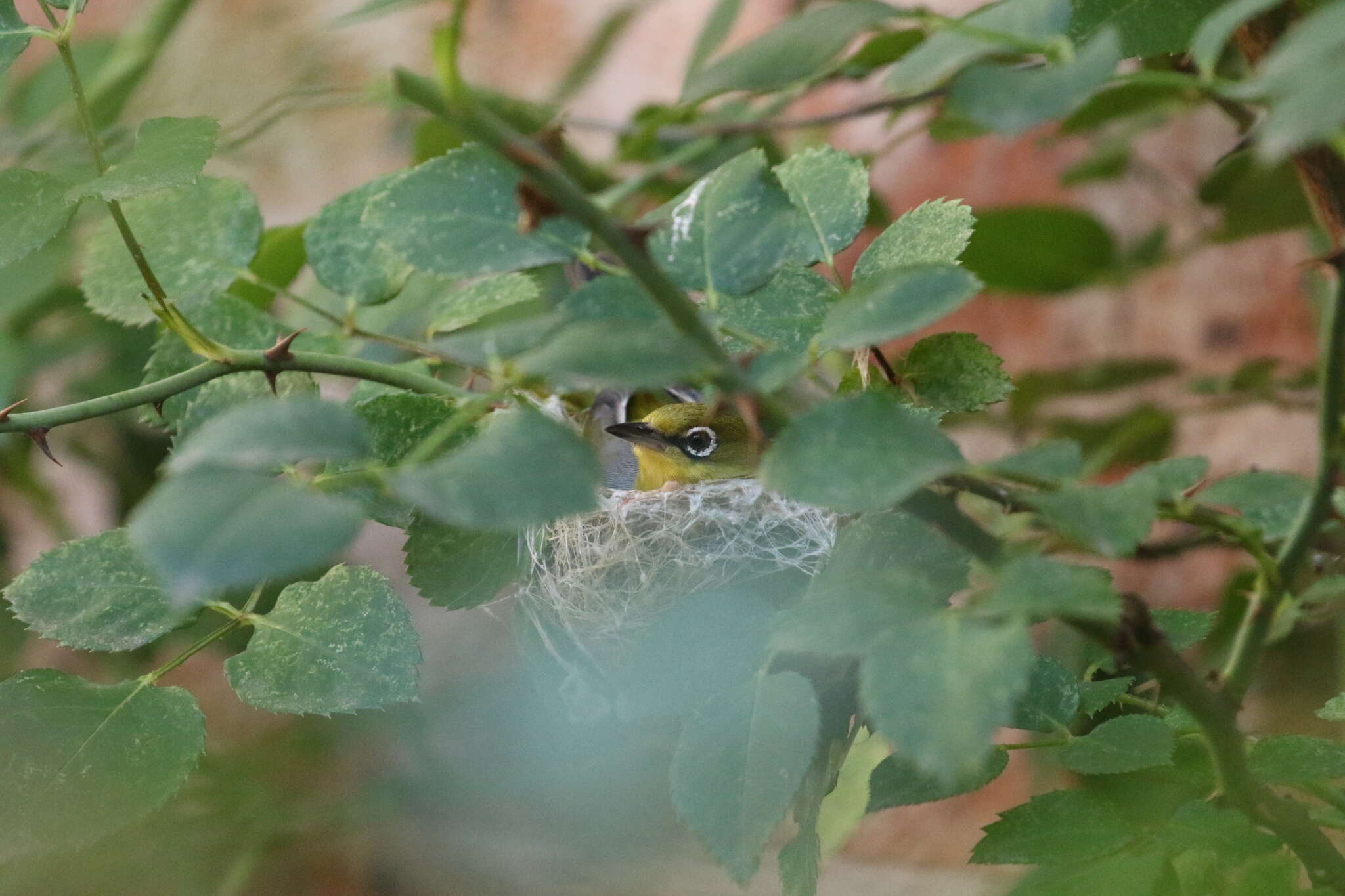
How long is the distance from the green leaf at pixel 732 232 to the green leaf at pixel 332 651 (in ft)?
0.59

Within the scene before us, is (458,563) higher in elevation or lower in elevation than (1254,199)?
higher

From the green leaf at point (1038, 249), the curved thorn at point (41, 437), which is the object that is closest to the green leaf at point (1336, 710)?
the curved thorn at point (41, 437)

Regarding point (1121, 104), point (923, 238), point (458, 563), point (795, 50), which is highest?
point (795, 50)

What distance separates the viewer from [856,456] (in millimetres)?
299

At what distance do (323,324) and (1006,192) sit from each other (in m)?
1.68

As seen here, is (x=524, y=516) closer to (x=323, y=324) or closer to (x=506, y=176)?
(x=506, y=176)

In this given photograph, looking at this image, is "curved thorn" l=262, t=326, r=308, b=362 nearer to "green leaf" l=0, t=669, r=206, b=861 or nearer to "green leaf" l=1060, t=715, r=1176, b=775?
"green leaf" l=0, t=669, r=206, b=861

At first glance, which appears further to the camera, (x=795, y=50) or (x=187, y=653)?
(x=187, y=653)

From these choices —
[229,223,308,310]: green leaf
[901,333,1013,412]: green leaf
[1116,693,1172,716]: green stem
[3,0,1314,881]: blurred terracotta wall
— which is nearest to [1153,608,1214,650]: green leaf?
[1116,693,1172,716]: green stem

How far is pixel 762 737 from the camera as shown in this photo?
41 cm

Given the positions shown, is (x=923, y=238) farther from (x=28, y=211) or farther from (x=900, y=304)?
(x=28, y=211)

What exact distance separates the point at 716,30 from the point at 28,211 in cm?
70

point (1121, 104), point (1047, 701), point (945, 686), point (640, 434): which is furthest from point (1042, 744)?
point (1121, 104)

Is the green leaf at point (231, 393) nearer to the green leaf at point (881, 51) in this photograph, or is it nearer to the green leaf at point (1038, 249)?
the green leaf at point (881, 51)
